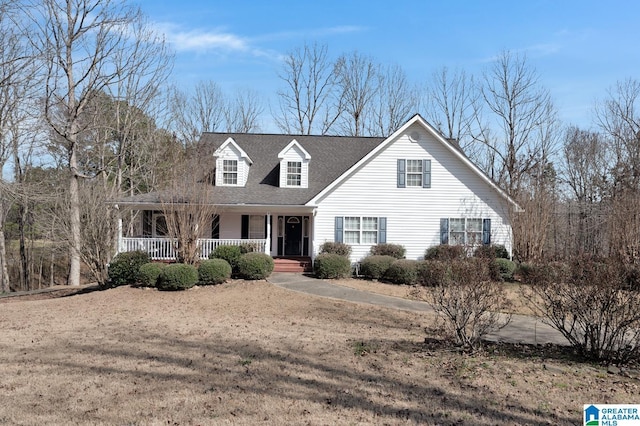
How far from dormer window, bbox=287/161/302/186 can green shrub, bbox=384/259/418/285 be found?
6645 millimetres

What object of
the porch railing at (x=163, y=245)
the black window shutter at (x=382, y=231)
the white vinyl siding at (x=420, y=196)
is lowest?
the porch railing at (x=163, y=245)

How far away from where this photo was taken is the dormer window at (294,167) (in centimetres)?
2100

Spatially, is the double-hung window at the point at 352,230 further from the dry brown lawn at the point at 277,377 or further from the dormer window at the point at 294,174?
the dry brown lawn at the point at 277,377

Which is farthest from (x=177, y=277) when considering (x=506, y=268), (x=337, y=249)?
(x=506, y=268)

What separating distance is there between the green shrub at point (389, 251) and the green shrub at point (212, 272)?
6818 millimetres

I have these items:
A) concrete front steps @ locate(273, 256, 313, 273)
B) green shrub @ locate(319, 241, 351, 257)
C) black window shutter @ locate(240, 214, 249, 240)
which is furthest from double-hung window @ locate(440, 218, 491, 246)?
black window shutter @ locate(240, 214, 249, 240)

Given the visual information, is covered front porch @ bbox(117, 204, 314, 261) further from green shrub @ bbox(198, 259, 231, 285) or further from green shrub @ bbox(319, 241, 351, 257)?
green shrub @ bbox(198, 259, 231, 285)

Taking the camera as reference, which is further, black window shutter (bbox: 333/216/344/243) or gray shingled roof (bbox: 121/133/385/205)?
gray shingled roof (bbox: 121/133/385/205)

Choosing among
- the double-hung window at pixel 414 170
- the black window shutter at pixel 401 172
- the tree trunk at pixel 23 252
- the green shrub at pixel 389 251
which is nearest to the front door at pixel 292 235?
the green shrub at pixel 389 251

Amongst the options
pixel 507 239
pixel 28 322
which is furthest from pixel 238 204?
pixel 507 239

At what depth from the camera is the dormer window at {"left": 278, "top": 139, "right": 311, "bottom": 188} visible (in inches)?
827

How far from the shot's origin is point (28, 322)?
36.0 feet

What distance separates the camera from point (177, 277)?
14938mm

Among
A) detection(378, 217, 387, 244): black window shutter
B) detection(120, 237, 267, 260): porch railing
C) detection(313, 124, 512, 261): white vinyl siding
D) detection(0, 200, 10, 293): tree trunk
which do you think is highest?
detection(313, 124, 512, 261): white vinyl siding
